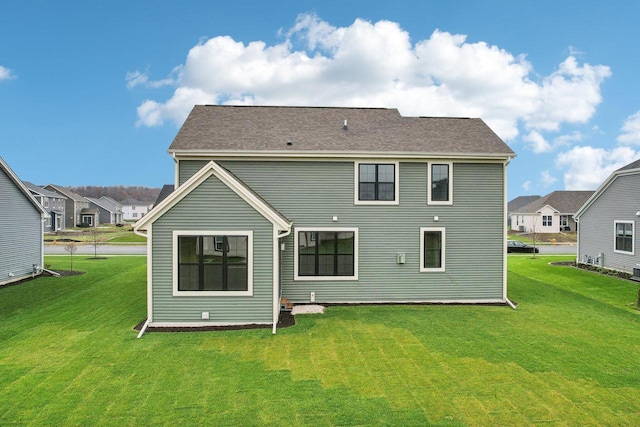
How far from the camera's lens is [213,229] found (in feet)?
35.6

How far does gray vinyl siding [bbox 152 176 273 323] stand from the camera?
1082cm

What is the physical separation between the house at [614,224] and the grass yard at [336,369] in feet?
28.0

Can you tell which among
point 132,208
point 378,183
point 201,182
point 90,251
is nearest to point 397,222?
point 378,183

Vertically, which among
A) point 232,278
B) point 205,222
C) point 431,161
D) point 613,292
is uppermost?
point 431,161

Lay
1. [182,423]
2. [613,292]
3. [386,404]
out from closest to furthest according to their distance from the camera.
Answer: [182,423], [386,404], [613,292]

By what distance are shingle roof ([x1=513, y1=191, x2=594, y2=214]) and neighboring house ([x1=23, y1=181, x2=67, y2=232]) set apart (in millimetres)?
62633

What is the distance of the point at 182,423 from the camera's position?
601 cm

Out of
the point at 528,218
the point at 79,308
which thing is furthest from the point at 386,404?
the point at 528,218

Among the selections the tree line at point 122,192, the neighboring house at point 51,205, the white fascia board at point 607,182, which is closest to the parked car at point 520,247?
the white fascia board at point 607,182

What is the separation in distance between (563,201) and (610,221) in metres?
33.3

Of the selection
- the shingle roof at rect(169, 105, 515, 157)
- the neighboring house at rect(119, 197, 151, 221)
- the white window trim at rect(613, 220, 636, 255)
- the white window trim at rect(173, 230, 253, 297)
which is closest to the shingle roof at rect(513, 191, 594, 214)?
the white window trim at rect(613, 220, 636, 255)

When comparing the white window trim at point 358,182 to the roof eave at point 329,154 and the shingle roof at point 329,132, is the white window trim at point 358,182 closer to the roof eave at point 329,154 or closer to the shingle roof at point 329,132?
the roof eave at point 329,154

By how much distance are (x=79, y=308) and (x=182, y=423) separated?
365 inches

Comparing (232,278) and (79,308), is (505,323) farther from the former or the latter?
(79,308)
